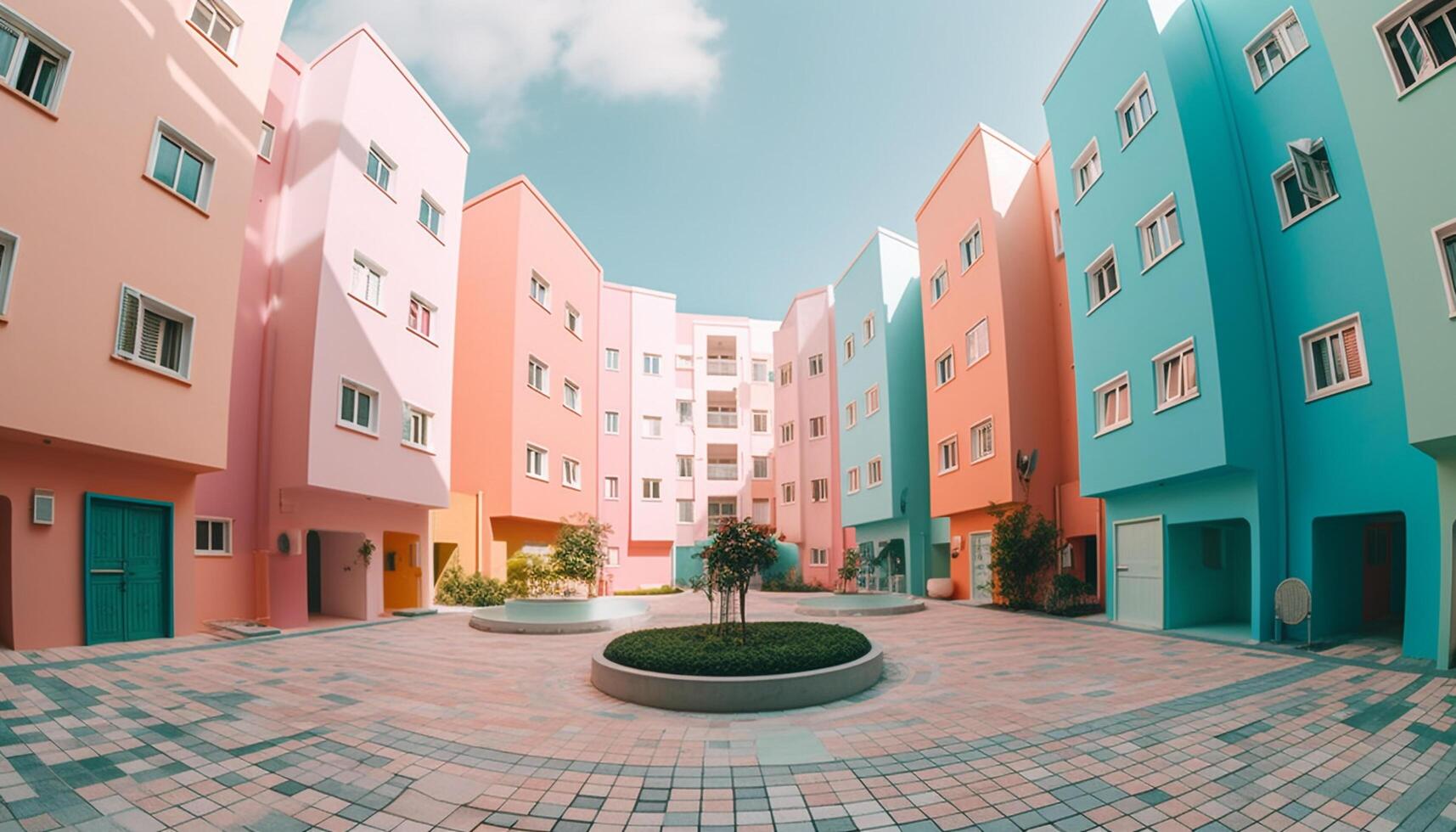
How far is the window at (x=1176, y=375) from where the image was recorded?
12.9 meters

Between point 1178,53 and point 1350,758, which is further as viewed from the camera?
point 1178,53

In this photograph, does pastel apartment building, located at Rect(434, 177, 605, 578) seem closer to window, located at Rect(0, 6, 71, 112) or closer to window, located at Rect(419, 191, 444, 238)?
window, located at Rect(419, 191, 444, 238)

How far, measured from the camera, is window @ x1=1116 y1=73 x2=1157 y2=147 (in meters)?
14.3

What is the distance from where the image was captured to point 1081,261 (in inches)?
675

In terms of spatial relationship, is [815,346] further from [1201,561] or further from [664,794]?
[664,794]

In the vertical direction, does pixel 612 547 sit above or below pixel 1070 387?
below

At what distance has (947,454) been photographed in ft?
79.8

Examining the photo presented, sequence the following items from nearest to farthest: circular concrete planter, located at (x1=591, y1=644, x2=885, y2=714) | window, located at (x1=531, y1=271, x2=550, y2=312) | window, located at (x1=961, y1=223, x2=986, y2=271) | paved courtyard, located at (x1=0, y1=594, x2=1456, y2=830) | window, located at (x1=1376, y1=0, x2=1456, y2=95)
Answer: paved courtyard, located at (x1=0, y1=594, x2=1456, y2=830) → circular concrete planter, located at (x1=591, y1=644, x2=885, y2=714) → window, located at (x1=1376, y1=0, x2=1456, y2=95) → window, located at (x1=961, y1=223, x2=986, y2=271) → window, located at (x1=531, y1=271, x2=550, y2=312)

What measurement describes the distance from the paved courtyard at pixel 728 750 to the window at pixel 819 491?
2771 cm

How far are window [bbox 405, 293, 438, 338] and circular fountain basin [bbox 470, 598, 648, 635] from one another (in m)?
8.30

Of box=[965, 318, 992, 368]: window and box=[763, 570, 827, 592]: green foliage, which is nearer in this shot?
box=[965, 318, 992, 368]: window

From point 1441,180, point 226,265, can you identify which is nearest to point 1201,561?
point 1441,180

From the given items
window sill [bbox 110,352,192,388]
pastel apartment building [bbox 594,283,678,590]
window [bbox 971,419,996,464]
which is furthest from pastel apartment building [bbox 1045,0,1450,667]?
pastel apartment building [bbox 594,283,678,590]

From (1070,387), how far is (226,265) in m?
21.5
